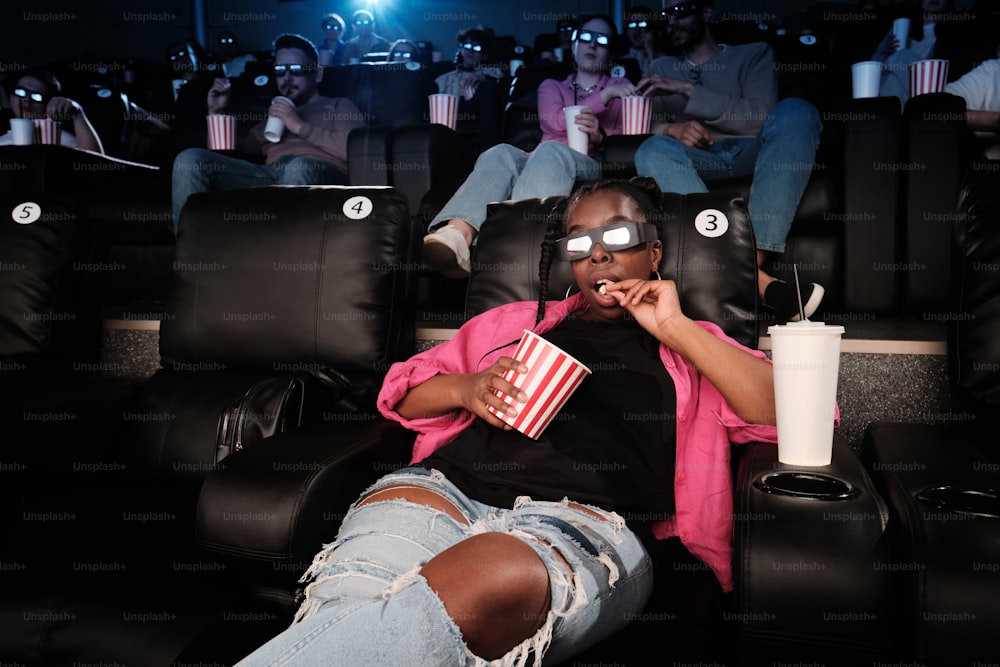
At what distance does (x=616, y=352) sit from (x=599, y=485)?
31cm

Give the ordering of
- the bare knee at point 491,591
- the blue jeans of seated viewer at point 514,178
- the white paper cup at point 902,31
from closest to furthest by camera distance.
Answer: the bare knee at point 491,591 → the blue jeans of seated viewer at point 514,178 → the white paper cup at point 902,31

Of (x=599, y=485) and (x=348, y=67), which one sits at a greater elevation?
(x=348, y=67)

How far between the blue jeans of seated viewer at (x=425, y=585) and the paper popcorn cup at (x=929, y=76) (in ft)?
8.34

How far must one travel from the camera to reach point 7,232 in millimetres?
1944

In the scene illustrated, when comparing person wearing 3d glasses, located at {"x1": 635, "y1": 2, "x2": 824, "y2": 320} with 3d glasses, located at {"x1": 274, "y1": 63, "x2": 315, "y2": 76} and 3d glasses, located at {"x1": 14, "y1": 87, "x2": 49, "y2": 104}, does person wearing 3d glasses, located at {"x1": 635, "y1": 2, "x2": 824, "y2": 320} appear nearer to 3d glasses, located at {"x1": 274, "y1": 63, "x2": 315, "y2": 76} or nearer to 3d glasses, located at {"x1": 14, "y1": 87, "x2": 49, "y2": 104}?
3d glasses, located at {"x1": 274, "y1": 63, "x2": 315, "y2": 76}

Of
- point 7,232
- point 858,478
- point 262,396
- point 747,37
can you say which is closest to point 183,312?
point 262,396

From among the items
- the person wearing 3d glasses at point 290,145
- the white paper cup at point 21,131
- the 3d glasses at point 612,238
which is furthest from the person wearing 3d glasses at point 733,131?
the white paper cup at point 21,131

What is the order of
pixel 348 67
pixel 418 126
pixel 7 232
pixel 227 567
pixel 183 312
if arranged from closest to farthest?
pixel 227 567
pixel 183 312
pixel 7 232
pixel 418 126
pixel 348 67

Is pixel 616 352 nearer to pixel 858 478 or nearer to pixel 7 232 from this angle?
pixel 858 478

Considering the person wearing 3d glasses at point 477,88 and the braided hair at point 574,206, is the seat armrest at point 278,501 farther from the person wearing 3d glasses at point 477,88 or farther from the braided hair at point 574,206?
the person wearing 3d glasses at point 477,88

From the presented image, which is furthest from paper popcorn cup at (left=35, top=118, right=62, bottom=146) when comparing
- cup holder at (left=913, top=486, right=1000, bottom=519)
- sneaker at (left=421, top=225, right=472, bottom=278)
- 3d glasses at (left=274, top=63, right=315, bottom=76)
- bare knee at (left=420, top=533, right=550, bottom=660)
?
cup holder at (left=913, top=486, right=1000, bottom=519)

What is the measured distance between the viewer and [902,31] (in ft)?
12.2

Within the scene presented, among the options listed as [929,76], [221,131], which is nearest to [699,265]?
[929,76]

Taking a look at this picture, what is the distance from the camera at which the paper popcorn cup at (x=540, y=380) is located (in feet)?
3.66
